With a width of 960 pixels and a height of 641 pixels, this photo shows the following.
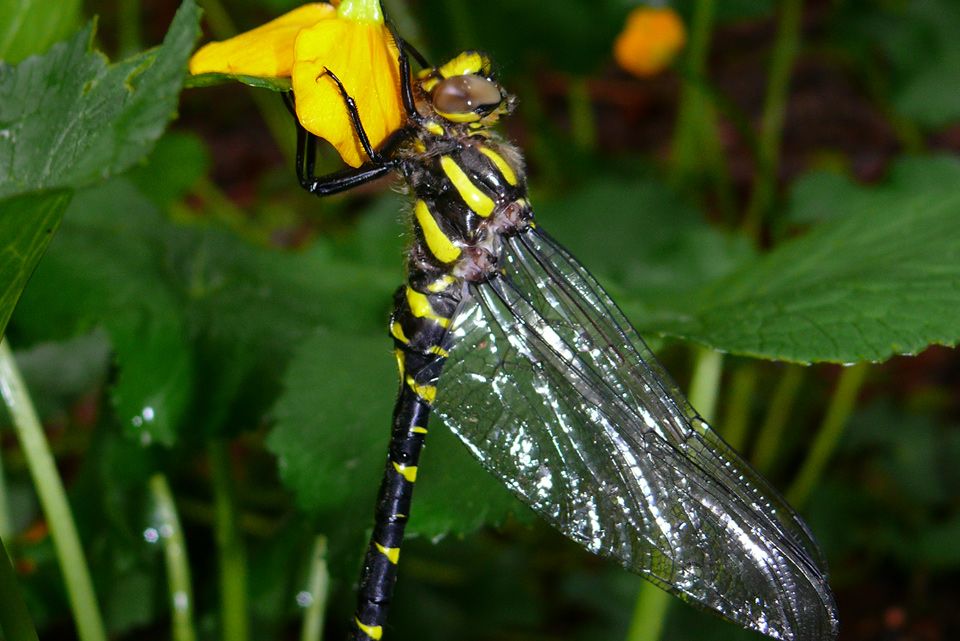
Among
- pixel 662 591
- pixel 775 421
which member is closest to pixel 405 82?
pixel 662 591

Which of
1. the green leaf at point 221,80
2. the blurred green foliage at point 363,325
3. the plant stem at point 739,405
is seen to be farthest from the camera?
the plant stem at point 739,405

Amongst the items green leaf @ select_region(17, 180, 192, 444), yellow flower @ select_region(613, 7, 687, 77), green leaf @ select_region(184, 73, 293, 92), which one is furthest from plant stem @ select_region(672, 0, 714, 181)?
green leaf @ select_region(184, 73, 293, 92)

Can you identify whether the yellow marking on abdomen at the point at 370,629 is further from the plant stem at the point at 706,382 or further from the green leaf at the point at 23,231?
the green leaf at the point at 23,231

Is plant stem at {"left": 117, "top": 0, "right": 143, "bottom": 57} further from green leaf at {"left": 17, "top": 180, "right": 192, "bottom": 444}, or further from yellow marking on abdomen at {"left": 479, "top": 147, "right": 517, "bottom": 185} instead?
yellow marking on abdomen at {"left": 479, "top": 147, "right": 517, "bottom": 185}

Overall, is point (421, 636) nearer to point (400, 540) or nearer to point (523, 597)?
point (523, 597)

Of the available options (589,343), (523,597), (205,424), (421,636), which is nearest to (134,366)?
(205,424)

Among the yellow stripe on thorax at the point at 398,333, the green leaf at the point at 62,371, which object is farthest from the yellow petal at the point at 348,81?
the green leaf at the point at 62,371
